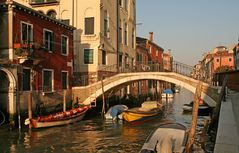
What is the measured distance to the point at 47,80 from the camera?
1888 cm

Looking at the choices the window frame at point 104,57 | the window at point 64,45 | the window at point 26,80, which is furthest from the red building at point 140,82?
the window at point 26,80

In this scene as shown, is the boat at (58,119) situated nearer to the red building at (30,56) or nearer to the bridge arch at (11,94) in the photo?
the bridge arch at (11,94)

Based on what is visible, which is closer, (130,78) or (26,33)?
(26,33)

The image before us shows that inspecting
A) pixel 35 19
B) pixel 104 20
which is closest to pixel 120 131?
pixel 35 19

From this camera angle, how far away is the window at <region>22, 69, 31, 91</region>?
54.9 ft

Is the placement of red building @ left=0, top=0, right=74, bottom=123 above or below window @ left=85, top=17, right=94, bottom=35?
below

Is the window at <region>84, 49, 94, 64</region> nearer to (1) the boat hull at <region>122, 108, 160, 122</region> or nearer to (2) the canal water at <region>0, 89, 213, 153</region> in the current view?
(2) the canal water at <region>0, 89, 213, 153</region>

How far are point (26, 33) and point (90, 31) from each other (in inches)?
325

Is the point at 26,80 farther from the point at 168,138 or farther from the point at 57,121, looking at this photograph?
the point at 168,138

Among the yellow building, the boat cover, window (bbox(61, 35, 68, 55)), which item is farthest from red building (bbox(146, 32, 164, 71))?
the boat cover

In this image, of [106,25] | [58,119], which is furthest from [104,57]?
[58,119]

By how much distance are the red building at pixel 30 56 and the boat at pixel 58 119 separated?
129cm

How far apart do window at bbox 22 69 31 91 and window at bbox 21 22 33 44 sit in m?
1.65

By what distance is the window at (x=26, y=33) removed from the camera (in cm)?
1667
